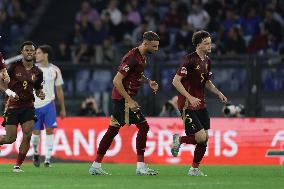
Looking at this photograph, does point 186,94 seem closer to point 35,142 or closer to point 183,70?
point 183,70

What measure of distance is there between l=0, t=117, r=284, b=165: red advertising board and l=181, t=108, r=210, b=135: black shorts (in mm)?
5068

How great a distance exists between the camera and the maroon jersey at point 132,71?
55.4 ft

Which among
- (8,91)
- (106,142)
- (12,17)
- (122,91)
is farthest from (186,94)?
(12,17)

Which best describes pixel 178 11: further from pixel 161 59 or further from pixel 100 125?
pixel 100 125

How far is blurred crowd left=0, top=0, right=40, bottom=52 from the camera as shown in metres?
30.6

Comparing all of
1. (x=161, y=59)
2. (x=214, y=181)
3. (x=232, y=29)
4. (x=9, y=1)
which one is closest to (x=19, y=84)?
(x=214, y=181)

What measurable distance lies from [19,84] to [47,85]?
273 centimetres

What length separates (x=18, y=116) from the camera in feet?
59.4

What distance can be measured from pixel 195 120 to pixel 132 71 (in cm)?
126

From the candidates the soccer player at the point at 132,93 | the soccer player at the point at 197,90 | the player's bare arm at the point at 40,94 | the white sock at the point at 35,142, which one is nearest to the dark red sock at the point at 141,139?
the soccer player at the point at 132,93

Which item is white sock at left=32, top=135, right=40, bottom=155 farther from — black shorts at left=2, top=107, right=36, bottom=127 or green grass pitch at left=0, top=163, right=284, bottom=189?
black shorts at left=2, top=107, right=36, bottom=127

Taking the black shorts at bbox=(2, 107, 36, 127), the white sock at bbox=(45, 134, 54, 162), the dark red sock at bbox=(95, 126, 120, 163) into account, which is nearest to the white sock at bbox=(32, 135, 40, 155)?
the white sock at bbox=(45, 134, 54, 162)

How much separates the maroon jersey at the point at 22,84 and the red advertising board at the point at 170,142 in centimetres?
480

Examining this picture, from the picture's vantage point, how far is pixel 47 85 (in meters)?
20.8
